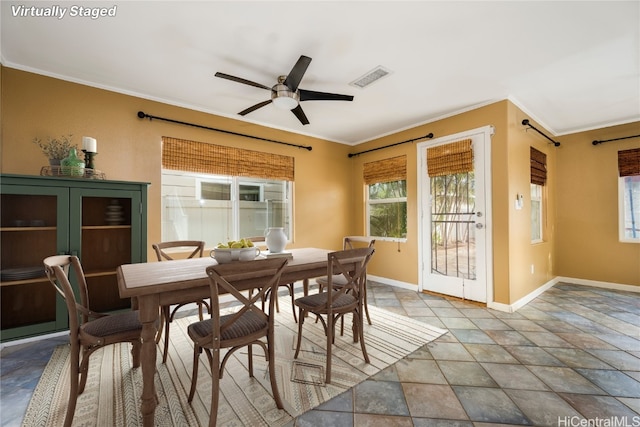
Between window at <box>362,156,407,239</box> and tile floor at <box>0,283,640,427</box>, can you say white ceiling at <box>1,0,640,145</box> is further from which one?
tile floor at <box>0,283,640,427</box>

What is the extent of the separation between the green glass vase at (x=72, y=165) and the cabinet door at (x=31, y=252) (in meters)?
0.18

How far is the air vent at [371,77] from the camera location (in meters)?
2.59

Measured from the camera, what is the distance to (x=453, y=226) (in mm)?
3703

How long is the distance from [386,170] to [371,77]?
2019 millimetres

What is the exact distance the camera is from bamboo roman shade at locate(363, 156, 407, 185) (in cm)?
432

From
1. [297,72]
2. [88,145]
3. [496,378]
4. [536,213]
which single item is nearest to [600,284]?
[536,213]

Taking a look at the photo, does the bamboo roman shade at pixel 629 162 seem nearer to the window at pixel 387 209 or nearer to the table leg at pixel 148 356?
the window at pixel 387 209

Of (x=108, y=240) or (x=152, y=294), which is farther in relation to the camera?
(x=108, y=240)

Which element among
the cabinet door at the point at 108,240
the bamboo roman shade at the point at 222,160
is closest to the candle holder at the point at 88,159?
the cabinet door at the point at 108,240

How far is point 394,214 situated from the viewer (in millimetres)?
4539

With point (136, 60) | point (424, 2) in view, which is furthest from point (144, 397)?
point (424, 2)

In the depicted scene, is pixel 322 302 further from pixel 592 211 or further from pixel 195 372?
pixel 592 211

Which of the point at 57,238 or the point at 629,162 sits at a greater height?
the point at 629,162

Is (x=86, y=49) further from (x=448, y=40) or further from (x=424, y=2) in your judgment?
(x=448, y=40)
